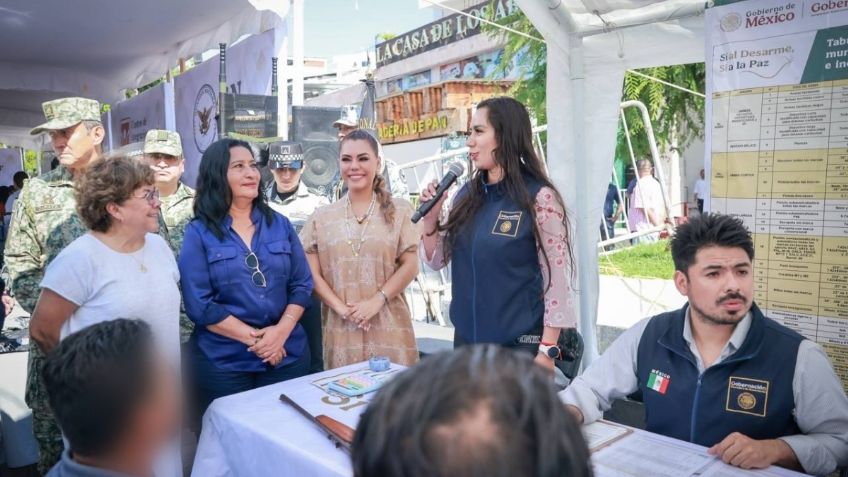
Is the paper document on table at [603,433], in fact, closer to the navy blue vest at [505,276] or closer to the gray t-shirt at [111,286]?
the navy blue vest at [505,276]

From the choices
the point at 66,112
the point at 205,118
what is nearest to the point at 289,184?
the point at 205,118

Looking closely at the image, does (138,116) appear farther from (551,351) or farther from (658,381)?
(658,381)

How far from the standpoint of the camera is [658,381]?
1.88 meters

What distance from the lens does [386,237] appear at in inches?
114

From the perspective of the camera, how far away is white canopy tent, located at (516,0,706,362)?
3.10 m

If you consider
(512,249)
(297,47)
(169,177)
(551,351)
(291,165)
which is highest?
(297,47)

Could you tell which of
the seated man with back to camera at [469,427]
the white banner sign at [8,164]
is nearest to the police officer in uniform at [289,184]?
the seated man with back to camera at [469,427]

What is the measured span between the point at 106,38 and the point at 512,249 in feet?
15.7

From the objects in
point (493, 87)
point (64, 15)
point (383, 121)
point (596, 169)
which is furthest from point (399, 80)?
point (596, 169)

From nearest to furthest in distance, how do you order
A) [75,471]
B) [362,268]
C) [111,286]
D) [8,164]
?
[75,471]
[111,286]
[362,268]
[8,164]

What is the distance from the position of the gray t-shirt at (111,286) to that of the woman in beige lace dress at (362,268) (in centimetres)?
80

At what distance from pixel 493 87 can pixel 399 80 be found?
8.73 meters

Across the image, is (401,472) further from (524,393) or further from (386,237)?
(386,237)

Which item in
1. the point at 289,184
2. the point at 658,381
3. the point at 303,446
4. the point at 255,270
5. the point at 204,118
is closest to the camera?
the point at 303,446
